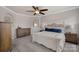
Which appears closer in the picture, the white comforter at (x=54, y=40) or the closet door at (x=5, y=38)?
the closet door at (x=5, y=38)

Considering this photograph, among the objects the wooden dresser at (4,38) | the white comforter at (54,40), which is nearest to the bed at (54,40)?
the white comforter at (54,40)

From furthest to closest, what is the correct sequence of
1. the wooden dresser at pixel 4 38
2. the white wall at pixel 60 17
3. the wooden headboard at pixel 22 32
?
the wooden headboard at pixel 22 32 < the white wall at pixel 60 17 < the wooden dresser at pixel 4 38

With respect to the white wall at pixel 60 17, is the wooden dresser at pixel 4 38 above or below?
below

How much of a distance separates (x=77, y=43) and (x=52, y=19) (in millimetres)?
1672

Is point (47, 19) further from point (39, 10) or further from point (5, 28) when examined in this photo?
point (5, 28)

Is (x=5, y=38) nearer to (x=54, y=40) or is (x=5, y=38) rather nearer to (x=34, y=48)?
(x=34, y=48)

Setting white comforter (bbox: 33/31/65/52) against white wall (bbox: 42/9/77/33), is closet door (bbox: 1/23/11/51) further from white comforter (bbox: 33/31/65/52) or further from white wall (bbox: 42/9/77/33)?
white comforter (bbox: 33/31/65/52)

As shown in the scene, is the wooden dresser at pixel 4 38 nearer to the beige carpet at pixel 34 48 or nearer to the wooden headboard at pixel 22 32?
the beige carpet at pixel 34 48

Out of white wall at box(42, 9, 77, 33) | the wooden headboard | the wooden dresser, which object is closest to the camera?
the wooden dresser

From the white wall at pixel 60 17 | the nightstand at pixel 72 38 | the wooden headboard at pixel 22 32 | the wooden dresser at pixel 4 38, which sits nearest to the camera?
the wooden dresser at pixel 4 38

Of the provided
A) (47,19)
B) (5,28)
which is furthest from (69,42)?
(5,28)

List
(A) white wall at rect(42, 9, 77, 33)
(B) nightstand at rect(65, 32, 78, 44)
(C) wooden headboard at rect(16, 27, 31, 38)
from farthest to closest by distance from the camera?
(C) wooden headboard at rect(16, 27, 31, 38), (B) nightstand at rect(65, 32, 78, 44), (A) white wall at rect(42, 9, 77, 33)

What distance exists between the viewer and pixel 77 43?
3.05 m

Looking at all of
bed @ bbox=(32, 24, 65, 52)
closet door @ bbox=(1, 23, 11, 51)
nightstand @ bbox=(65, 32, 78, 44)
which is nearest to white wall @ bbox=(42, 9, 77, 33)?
bed @ bbox=(32, 24, 65, 52)
